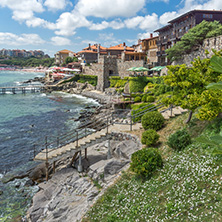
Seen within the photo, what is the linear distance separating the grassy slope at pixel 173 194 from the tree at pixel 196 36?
33106 mm

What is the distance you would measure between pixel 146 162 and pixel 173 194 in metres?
2.72

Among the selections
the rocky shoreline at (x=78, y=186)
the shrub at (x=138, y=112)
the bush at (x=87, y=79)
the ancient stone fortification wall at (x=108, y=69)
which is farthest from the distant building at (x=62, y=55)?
the rocky shoreline at (x=78, y=186)

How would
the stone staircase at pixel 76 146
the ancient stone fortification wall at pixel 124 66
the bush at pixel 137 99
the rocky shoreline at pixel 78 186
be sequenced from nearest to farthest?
the rocky shoreline at pixel 78 186
the stone staircase at pixel 76 146
the bush at pixel 137 99
the ancient stone fortification wall at pixel 124 66

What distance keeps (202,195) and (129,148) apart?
27.5ft

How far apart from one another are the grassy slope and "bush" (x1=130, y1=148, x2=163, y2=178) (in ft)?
1.28

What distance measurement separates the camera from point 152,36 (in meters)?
74.9

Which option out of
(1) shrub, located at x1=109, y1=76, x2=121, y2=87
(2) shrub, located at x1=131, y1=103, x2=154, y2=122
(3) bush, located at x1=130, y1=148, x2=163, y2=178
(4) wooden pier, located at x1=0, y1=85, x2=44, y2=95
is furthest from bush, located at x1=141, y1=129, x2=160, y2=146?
(4) wooden pier, located at x1=0, y1=85, x2=44, y2=95

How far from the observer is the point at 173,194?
28.2 ft

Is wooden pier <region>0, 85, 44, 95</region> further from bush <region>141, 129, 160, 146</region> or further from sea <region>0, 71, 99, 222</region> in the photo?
bush <region>141, 129, 160, 146</region>

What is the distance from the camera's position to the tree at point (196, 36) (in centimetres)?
3836

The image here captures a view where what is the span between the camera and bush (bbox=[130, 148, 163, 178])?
1096cm

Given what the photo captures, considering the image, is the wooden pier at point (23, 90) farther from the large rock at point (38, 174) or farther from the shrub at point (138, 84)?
the large rock at point (38, 174)

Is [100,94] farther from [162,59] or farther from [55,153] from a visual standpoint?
[55,153]

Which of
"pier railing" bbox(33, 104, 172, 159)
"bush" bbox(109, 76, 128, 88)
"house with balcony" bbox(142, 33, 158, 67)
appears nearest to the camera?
"pier railing" bbox(33, 104, 172, 159)
